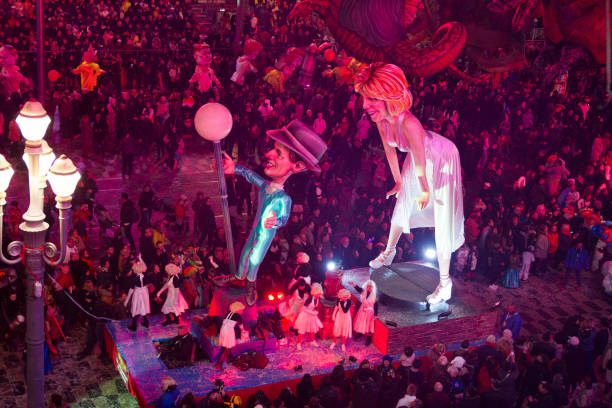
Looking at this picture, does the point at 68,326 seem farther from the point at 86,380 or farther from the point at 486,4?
the point at 486,4

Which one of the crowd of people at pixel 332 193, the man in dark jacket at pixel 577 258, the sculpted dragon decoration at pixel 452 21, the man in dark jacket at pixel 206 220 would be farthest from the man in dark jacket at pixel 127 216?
the man in dark jacket at pixel 577 258

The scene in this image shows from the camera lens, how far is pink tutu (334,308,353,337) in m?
11.4

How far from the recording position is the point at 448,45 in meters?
14.5

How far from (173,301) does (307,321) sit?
2.10 m

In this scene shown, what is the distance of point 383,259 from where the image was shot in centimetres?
1268

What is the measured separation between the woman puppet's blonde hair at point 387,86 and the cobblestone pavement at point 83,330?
378cm

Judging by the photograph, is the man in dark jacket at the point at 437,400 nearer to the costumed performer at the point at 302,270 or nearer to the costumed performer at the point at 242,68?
the costumed performer at the point at 302,270

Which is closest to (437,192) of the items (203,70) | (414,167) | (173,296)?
(414,167)

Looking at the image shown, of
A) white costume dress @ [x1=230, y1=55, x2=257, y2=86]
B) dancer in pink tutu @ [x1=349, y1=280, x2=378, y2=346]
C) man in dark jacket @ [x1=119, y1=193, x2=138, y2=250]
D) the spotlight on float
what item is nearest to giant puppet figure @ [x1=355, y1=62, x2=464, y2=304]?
the spotlight on float

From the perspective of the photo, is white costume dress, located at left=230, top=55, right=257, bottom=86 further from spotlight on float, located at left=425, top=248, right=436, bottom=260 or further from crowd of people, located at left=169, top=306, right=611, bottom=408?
crowd of people, located at left=169, top=306, right=611, bottom=408

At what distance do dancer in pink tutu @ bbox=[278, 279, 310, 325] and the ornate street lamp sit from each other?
467 cm

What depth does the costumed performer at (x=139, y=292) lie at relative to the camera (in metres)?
11.2

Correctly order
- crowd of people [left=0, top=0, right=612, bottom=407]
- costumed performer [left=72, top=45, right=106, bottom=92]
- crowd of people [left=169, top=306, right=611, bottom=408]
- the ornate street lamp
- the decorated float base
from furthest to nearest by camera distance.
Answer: costumed performer [left=72, top=45, right=106, bottom=92], crowd of people [left=0, top=0, right=612, bottom=407], the decorated float base, crowd of people [left=169, top=306, right=611, bottom=408], the ornate street lamp

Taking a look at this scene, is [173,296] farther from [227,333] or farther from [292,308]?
[292,308]
